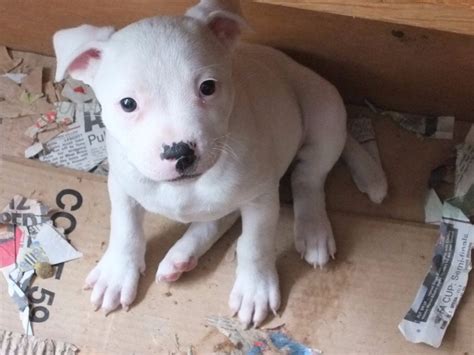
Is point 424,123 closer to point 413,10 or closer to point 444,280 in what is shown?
point 444,280

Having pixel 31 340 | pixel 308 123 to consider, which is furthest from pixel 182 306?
pixel 308 123

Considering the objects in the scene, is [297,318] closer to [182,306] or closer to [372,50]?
[182,306]

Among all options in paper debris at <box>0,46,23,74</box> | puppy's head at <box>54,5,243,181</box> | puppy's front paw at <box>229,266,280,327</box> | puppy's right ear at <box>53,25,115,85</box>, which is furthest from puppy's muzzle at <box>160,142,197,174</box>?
paper debris at <box>0,46,23,74</box>

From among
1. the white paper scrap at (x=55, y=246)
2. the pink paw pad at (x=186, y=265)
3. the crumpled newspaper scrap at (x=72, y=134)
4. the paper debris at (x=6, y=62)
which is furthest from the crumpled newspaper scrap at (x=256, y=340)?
the paper debris at (x=6, y=62)

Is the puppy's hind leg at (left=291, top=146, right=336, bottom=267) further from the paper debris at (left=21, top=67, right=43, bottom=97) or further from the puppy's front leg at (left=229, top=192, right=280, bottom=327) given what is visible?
the paper debris at (left=21, top=67, right=43, bottom=97)

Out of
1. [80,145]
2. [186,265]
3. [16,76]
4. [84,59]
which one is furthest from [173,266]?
[16,76]
